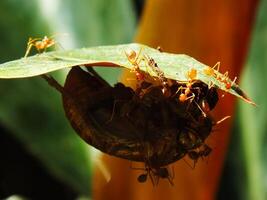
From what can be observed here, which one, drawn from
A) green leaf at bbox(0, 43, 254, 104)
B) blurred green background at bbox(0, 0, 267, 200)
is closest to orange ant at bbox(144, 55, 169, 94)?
green leaf at bbox(0, 43, 254, 104)

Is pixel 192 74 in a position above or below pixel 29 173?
above

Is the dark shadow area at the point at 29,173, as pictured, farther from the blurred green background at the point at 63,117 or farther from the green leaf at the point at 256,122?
the green leaf at the point at 256,122

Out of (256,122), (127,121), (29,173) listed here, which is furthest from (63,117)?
(127,121)

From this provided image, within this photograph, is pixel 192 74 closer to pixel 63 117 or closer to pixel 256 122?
pixel 63 117

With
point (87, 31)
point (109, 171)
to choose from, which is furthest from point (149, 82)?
point (87, 31)

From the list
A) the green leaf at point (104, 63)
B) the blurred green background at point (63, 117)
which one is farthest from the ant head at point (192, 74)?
the blurred green background at point (63, 117)

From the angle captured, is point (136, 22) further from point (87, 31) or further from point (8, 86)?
point (8, 86)
